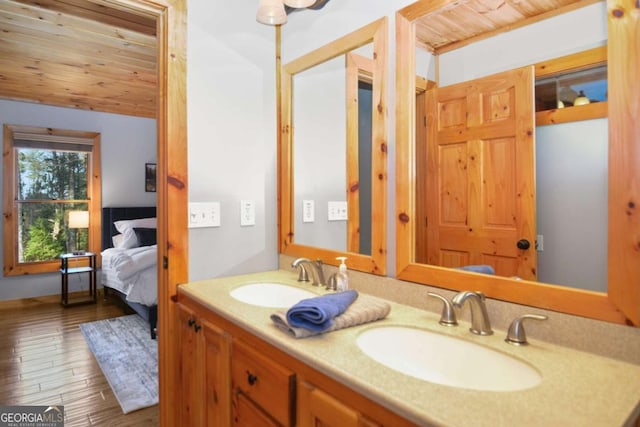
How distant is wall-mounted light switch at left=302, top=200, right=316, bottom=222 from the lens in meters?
1.88

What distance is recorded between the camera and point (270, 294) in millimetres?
1694

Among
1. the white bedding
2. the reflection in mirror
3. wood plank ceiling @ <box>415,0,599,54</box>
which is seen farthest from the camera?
the white bedding

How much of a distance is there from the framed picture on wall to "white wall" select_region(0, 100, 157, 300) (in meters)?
0.05

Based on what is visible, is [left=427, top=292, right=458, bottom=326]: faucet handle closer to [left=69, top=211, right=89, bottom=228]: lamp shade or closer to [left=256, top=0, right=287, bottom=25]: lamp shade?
[left=256, top=0, right=287, bottom=25]: lamp shade

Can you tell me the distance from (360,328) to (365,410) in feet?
1.04

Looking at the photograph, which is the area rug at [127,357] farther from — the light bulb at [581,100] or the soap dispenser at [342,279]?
the light bulb at [581,100]

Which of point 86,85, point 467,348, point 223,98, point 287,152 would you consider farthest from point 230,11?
point 86,85

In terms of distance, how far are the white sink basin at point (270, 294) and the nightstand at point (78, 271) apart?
3.69m

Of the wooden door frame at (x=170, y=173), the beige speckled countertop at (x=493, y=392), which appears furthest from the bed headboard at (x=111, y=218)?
the beige speckled countertop at (x=493, y=392)

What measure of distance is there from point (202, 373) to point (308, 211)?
887mm

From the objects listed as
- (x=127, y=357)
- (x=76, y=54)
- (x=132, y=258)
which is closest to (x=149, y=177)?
(x=132, y=258)

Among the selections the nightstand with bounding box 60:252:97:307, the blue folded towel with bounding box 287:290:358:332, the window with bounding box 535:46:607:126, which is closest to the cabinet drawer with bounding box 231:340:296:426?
the blue folded towel with bounding box 287:290:358:332

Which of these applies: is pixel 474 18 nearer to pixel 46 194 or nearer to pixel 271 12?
pixel 271 12

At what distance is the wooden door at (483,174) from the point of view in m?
1.10
